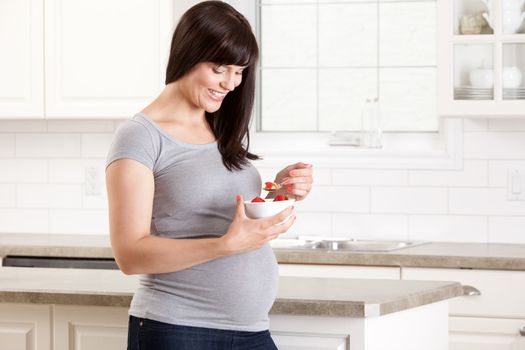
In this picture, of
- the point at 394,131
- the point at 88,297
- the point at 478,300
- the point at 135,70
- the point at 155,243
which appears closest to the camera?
the point at 155,243

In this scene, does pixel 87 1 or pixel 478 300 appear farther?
pixel 87 1

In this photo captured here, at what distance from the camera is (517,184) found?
4340mm

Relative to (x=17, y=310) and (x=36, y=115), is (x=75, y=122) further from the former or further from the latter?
(x=17, y=310)

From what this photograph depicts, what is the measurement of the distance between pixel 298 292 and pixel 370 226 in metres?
2.11

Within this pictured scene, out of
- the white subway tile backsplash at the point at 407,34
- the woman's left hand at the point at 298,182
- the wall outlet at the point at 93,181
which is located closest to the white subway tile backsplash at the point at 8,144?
the wall outlet at the point at 93,181

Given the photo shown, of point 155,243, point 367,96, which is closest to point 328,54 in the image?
point 367,96

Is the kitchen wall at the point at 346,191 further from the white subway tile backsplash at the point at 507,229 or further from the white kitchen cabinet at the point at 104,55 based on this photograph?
the white kitchen cabinet at the point at 104,55

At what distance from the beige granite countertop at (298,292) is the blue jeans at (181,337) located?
0.22 m

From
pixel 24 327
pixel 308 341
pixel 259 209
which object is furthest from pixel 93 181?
pixel 259 209

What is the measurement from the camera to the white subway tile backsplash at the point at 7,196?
4.95 metres

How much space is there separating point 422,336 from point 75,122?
2.72 metres

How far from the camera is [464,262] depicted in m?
3.75

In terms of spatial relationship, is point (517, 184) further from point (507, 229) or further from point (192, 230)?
point (192, 230)

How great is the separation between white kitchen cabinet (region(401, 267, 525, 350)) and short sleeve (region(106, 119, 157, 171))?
1961 millimetres
